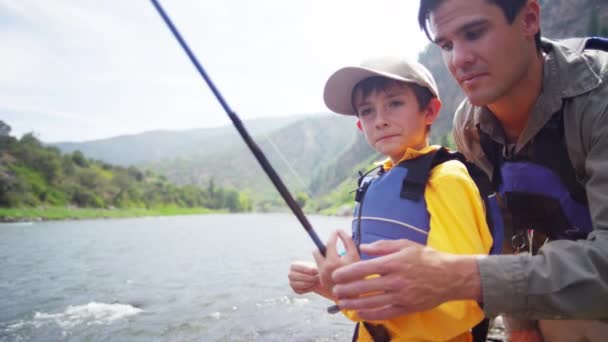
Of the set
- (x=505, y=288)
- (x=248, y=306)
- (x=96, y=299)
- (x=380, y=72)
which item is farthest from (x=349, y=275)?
(x=96, y=299)

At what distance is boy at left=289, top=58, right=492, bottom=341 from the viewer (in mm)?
1741

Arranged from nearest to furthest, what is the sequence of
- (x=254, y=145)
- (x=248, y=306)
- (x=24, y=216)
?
(x=254, y=145) → (x=248, y=306) → (x=24, y=216)

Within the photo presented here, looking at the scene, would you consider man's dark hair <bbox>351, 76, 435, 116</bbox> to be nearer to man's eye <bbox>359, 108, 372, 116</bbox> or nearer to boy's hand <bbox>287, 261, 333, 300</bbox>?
man's eye <bbox>359, 108, 372, 116</bbox>

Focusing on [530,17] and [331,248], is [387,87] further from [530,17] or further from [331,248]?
[331,248]

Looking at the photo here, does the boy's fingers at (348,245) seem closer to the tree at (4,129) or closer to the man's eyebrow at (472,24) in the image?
the man's eyebrow at (472,24)

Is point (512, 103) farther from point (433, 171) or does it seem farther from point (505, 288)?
point (505, 288)

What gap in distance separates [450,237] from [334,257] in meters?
0.60

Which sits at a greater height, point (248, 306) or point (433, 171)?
point (433, 171)

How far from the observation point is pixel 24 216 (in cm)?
4916

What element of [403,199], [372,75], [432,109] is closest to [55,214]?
[372,75]

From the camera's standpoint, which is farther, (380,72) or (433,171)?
(380,72)

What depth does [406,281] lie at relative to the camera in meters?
1.43

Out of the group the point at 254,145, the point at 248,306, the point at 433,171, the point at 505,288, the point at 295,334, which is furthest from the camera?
the point at 248,306

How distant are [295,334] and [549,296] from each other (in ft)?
25.0
